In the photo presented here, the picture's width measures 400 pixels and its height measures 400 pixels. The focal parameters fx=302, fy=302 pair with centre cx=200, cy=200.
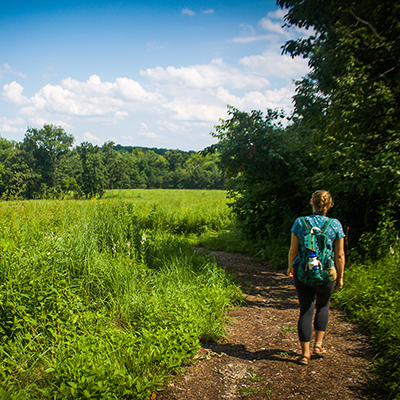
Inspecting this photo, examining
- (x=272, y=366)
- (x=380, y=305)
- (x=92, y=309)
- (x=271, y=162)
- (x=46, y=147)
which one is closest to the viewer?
(x=272, y=366)

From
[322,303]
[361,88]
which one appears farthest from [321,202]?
[361,88]

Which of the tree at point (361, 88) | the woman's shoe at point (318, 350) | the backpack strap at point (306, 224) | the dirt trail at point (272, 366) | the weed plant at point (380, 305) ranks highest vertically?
the tree at point (361, 88)

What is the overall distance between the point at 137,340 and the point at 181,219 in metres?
9.81

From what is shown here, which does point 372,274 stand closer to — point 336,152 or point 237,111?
point 336,152

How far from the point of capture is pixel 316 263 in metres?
2.99

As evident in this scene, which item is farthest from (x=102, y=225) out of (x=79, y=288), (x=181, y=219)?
(x=181, y=219)

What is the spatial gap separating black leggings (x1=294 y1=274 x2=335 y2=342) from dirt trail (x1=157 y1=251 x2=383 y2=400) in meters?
0.34

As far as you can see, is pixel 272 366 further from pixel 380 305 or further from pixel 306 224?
pixel 380 305

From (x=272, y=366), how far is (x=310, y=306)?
727mm

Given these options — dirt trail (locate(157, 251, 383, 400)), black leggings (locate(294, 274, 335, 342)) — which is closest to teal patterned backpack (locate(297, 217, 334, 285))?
black leggings (locate(294, 274, 335, 342))

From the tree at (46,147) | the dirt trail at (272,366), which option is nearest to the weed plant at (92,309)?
the dirt trail at (272,366)

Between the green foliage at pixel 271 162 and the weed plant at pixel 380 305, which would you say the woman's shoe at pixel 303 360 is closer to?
the weed plant at pixel 380 305

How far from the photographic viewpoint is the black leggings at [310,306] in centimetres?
307

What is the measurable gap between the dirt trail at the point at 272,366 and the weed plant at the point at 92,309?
0.23 meters
